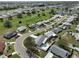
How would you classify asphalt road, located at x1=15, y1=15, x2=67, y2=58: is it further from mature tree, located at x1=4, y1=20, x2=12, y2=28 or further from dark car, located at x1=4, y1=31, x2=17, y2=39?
mature tree, located at x1=4, y1=20, x2=12, y2=28

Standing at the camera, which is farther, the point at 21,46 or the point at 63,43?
the point at 63,43

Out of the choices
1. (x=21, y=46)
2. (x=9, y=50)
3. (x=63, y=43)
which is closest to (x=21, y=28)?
(x=21, y=46)

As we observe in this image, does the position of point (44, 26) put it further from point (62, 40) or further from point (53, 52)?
point (53, 52)

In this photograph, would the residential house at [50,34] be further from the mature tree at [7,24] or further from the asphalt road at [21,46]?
the mature tree at [7,24]

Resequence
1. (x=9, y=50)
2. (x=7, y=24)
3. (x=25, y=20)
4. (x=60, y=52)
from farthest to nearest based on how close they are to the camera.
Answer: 1. (x=25, y=20)
2. (x=7, y=24)
3. (x=9, y=50)
4. (x=60, y=52)

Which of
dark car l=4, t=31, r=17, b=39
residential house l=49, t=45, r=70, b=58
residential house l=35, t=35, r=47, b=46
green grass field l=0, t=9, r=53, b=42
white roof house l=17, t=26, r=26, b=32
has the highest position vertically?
green grass field l=0, t=9, r=53, b=42

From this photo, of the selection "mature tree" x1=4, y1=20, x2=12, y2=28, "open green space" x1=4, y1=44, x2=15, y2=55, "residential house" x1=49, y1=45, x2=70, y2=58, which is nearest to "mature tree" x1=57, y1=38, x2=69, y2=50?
"residential house" x1=49, y1=45, x2=70, y2=58

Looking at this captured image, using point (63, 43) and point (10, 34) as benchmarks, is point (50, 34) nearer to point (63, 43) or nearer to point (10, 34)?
point (63, 43)

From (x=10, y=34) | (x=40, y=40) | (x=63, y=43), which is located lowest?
(x=63, y=43)

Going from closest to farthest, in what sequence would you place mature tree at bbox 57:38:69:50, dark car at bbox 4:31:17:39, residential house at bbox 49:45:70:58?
residential house at bbox 49:45:70:58, mature tree at bbox 57:38:69:50, dark car at bbox 4:31:17:39

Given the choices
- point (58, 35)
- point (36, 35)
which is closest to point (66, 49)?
point (58, 35)

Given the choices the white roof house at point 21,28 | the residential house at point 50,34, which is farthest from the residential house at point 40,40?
the white roof house at point 21,28

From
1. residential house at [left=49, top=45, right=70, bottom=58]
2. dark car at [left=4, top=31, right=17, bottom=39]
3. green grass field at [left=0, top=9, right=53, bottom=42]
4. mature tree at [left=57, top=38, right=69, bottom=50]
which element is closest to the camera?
residential house at [left=49, top=45, right=70, bottom=58]

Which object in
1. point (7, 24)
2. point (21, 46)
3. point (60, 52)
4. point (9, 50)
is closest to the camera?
point (60, 52)
